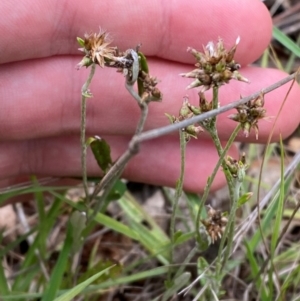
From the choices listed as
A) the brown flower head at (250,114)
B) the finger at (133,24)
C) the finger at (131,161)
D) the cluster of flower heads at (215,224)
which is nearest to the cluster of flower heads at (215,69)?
the brown flower head at (250,114)

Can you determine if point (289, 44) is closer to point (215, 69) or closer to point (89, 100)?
point (89, 100)

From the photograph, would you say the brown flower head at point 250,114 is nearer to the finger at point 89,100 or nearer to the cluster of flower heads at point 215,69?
the cluster of flower heads at point 215,69

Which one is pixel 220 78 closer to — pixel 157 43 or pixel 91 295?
pixel 157 43

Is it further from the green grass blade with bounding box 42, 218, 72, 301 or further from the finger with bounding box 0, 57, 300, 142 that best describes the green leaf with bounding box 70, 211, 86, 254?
the finger with bounding box 0, 57, 300, 142

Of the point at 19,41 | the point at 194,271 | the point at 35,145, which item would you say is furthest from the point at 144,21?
the point at 194,271

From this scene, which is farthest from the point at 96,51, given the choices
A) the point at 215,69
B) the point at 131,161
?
the point at 131,161

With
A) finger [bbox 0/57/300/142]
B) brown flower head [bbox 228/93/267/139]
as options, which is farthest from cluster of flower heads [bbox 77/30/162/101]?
finger [bbox 0/57/300/142]
